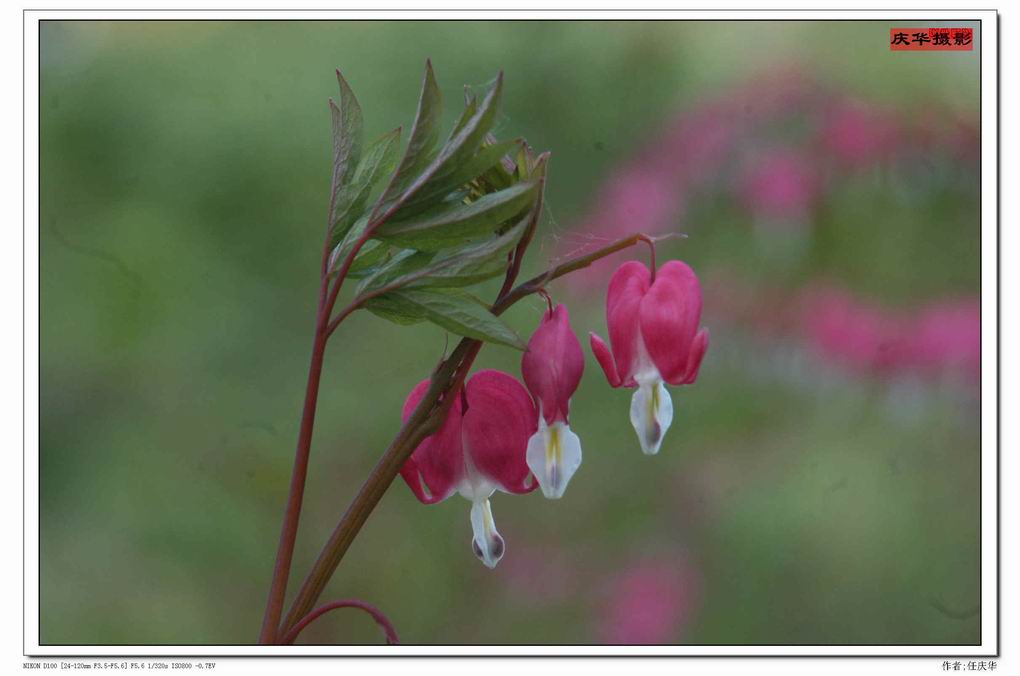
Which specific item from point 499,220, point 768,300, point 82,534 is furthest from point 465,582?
point 499,220

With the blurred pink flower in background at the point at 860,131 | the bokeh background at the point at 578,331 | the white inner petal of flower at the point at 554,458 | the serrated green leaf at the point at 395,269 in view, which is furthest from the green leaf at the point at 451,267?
the blurred pink flower in background at the point at 860,131

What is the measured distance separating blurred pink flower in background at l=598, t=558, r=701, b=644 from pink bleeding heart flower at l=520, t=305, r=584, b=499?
95 cm

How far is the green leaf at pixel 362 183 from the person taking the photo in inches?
27.7

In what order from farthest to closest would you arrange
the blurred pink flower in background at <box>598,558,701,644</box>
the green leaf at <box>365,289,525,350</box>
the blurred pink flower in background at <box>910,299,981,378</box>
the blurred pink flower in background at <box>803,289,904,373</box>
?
Result: the blurred pink flower in background at <box>803,289,904,373</box>
the blurred pink flower in background at <box>598,558,701,644</box>
the blurred pink flower in background at <box>910,299,981,378</box>
the green leaf at <box>365,289,525,350</box>

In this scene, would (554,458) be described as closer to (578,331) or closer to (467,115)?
(467,115)

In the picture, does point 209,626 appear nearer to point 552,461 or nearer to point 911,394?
point 552,461

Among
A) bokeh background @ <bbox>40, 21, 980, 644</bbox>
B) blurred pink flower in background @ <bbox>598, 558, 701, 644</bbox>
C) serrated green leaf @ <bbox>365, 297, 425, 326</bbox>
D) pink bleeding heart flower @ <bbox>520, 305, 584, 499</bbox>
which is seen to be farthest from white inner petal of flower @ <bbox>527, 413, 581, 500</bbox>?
blurred pink flower in background @ <bbox>598, 558, 701, 644</bbox>

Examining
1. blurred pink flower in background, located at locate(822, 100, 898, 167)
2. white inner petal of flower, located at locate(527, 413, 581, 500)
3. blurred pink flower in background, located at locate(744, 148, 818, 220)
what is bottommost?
white inner petal of flower, located at locate(527, 413, 581, 500)

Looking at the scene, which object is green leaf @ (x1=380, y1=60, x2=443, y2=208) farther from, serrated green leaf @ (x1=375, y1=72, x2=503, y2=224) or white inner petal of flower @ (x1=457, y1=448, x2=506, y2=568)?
white inner petal of flower @ (x1=457, y1=448, x2=506, y2=568)

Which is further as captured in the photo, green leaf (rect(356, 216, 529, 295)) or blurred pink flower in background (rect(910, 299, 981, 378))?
blurred pink flower in background (rect(910, 299, 981, 378))

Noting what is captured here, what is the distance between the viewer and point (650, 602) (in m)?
1.63

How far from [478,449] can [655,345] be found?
0.15 meters

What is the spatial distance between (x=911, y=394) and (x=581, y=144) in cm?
68

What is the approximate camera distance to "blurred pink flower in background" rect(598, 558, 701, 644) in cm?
156
